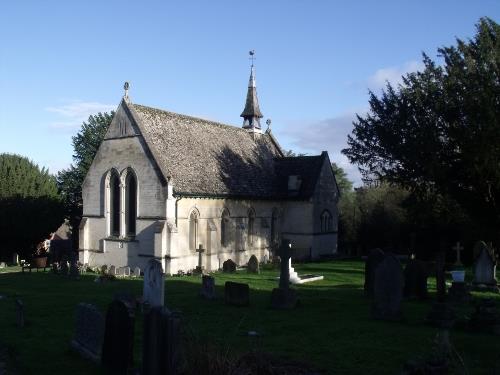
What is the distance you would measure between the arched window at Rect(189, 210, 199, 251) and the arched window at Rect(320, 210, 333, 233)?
12.1 metres

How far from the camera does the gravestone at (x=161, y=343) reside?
8.91m

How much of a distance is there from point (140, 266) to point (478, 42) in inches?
847

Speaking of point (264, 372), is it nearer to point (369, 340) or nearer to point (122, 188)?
point (369, 340)

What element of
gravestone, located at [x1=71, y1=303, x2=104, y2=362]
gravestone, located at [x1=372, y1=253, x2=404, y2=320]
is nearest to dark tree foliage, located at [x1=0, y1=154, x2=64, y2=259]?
gravestone, located at [x1=71, y1=303, x2=104, y2=362]

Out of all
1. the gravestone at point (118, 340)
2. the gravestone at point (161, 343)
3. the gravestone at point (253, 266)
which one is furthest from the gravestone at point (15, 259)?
the gravestone at point (161, 343)

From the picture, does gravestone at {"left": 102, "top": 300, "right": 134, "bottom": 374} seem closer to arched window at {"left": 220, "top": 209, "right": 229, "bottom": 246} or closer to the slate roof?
the slate roof

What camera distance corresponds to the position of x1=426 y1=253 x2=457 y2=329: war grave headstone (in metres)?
11.4

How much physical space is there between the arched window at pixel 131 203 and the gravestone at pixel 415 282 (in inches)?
680

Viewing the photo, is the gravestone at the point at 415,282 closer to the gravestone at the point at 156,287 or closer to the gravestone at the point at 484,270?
the gravestone at the point at 484,270

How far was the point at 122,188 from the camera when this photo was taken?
1242 inches

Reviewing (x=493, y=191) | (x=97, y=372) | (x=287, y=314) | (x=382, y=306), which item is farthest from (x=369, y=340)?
(x=493, y=191)

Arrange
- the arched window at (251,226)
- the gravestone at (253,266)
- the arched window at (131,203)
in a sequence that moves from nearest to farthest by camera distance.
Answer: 1. the gravestone at (253,266)
2. the arched window at (131,203)
3. the arched window at (251,226)

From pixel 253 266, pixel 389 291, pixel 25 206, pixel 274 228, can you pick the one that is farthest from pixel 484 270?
pixel 25 206

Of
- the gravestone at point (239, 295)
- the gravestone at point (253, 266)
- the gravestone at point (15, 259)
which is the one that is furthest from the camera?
the gravestone at point (15, 259)
